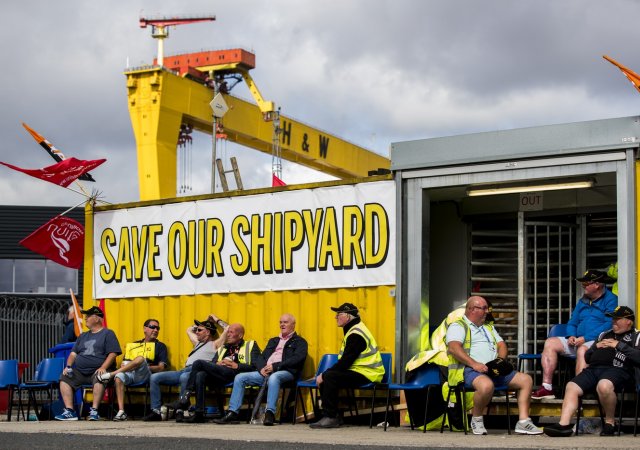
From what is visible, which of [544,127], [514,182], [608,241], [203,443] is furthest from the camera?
[608,241]

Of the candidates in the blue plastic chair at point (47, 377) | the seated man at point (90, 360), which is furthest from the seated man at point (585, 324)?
the blue plastic chair at point (47, 377)

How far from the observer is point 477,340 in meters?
11.4

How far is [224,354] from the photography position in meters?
13.8

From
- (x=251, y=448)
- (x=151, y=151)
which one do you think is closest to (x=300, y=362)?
(x=251, y=448)

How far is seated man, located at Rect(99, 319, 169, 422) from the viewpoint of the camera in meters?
14.2

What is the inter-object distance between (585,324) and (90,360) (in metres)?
6.01

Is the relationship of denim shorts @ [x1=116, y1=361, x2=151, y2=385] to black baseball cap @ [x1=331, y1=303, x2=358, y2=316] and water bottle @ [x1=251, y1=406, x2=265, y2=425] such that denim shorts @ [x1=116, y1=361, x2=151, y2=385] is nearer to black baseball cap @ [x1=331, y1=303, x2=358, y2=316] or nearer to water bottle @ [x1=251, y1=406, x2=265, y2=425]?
water bottle @ [x1=251, y1=406, x2=265, y2=425]

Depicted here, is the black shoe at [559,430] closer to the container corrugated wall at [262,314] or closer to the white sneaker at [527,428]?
the white sneaker at [527,428]

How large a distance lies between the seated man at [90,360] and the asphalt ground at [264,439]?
1.70 metres

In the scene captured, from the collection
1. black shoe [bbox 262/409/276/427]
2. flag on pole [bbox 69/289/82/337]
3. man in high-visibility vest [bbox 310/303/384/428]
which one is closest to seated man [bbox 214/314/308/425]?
black shoe [bbox 262/409/276/427]

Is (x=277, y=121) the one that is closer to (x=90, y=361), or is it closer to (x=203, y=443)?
(x=90, y=361)

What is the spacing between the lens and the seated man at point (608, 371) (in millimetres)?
10430

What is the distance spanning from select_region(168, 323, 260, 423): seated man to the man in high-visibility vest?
1.51 metres

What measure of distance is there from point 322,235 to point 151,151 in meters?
16.6
